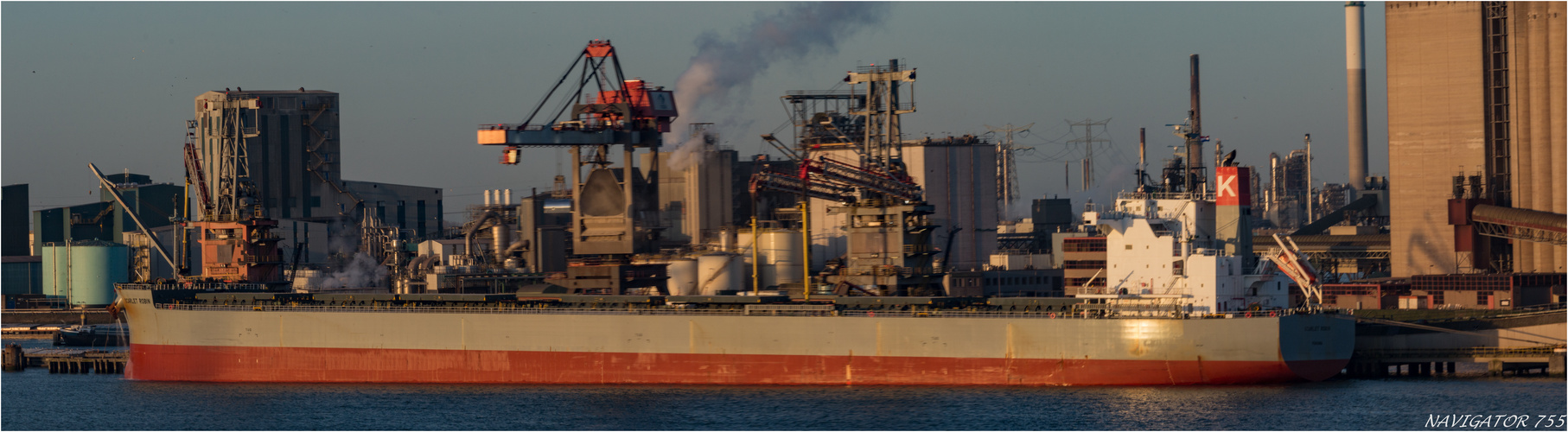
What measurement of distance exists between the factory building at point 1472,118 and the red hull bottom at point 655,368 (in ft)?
112

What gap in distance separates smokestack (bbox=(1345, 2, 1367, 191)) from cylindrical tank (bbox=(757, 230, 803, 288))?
78.1 m

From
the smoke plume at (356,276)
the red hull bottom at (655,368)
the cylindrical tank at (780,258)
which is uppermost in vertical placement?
the cylindrical tank at (780,258)

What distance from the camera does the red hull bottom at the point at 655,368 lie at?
46469 millimetres

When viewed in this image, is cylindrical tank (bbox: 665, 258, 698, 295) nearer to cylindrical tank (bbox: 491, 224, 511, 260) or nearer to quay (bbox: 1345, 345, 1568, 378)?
quay (bbox: 1345, 345, 1568, 378)

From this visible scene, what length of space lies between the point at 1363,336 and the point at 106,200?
346ft

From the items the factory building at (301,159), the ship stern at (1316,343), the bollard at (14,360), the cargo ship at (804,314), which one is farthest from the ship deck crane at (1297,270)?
the factory building at (301,159)

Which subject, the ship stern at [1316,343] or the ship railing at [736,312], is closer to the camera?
the ship stern at [1316,343]

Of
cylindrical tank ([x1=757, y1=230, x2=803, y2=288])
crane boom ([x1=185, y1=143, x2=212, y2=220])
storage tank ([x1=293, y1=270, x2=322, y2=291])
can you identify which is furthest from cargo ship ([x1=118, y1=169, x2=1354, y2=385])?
storage tank ([x1=293, y1=270, x2=322, y2=291])

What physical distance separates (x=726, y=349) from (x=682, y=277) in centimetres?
973

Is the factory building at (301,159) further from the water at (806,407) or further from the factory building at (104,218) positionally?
the water at (806,407)

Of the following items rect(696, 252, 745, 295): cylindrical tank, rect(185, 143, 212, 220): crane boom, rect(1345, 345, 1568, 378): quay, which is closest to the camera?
rect(1345, 345, 1568, 378): quay

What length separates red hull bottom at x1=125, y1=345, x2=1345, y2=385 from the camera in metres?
46.5

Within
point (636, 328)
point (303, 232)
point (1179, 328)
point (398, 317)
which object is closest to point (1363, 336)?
point (1179, 328)

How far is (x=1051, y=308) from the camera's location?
158ft
